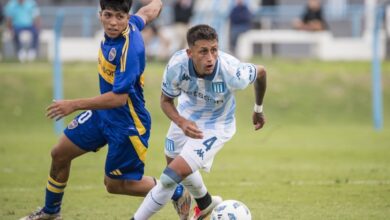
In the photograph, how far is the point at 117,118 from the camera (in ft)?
28.9

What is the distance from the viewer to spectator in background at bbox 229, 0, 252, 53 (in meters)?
26.0

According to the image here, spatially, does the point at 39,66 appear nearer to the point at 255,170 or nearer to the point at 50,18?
the point at 50,18

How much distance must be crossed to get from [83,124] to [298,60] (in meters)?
19.0

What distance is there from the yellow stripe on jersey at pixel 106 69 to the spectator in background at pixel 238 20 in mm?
17410

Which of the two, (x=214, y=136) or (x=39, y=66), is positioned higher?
(x=214, y=136)

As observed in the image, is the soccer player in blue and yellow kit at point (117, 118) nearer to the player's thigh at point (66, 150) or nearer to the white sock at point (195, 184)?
the player's thigh at point (66, 150)

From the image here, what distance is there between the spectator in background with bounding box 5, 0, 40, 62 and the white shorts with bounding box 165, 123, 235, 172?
18.2 meters

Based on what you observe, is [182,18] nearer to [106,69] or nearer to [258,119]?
[258,119]

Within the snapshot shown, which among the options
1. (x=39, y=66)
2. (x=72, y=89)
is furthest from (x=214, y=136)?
(x=39, y=66)

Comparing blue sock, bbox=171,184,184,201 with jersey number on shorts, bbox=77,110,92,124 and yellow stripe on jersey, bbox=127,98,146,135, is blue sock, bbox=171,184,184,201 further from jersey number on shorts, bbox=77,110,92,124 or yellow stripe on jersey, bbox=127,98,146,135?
jersey number on shorts, bbox=77,110,92,124

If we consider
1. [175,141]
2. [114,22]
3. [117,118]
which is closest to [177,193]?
[175,141]

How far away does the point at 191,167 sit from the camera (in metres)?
8.41

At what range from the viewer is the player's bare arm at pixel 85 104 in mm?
8055

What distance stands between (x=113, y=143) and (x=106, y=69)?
28.4 inches
